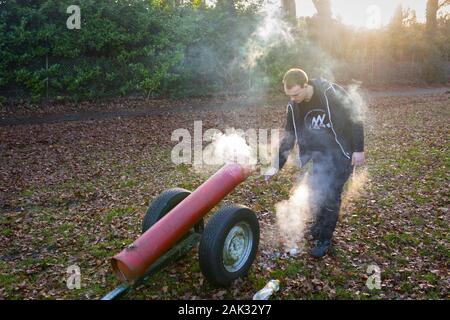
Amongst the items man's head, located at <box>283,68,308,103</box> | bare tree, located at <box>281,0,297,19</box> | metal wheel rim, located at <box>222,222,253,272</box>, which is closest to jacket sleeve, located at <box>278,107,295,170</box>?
man's head, located at <box>283,68,308,103</box>

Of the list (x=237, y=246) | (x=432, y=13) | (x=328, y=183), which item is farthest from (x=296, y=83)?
(x=432, y=13)

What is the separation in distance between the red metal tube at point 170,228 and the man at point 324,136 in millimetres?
889

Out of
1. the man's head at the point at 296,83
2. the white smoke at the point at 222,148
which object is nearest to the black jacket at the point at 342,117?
the man's head at the point at 296,83

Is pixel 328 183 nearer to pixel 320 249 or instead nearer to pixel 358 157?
pixel 358 157

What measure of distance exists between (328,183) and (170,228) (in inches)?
94.3

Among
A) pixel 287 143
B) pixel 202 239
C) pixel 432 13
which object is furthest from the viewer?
pixel 432 13

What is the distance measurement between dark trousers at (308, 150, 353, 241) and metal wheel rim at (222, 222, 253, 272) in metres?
1.23

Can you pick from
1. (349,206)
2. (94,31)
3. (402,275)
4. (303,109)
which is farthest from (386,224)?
(94,31)

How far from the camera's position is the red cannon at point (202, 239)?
15.9ft

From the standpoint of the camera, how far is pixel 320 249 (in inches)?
243

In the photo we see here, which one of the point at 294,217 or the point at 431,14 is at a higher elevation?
the point at 431,14

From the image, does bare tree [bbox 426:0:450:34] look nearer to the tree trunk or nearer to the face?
the tree trunk

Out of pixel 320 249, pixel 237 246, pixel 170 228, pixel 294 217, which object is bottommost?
pixel 320 249

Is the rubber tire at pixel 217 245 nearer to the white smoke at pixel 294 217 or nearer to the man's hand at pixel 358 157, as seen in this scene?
the white smoke at pixel 294 217
